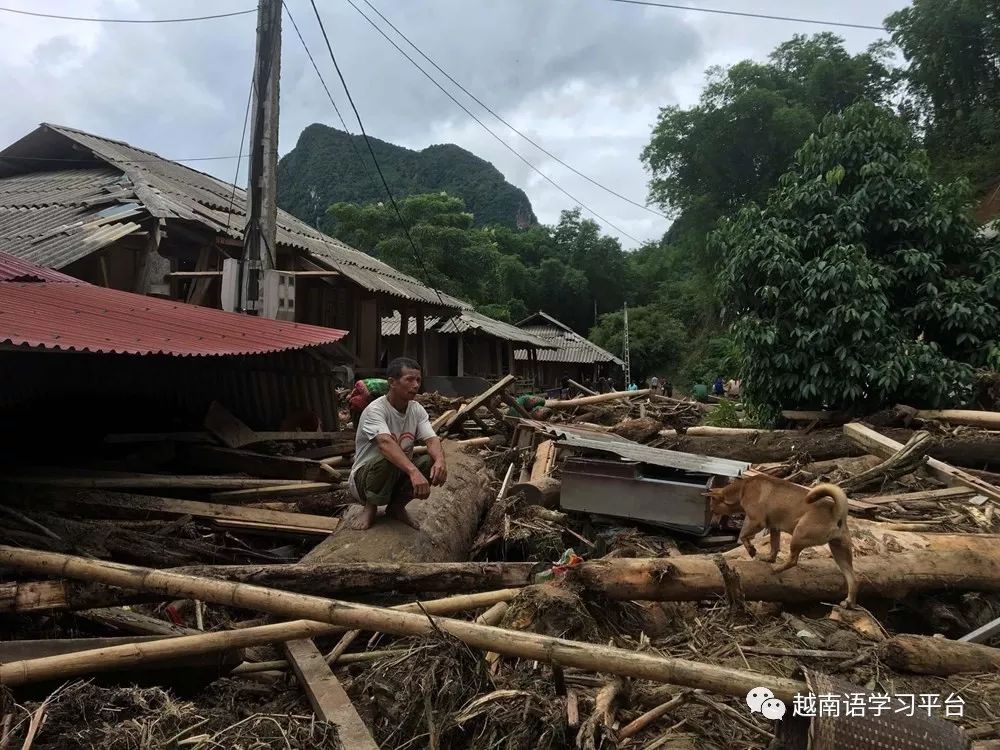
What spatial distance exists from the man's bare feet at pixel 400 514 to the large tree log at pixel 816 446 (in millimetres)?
4564

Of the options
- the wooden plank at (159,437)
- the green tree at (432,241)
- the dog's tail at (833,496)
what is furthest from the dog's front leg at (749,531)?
the green tree at (432,241)

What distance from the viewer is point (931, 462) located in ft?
21.8

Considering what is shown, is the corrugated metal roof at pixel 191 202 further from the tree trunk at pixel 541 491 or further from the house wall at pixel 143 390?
the tree trunk at pixel 541 491

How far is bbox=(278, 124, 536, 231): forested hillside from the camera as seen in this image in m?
51.2

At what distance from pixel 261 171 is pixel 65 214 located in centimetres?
405

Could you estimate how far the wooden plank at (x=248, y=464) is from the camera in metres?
6.33

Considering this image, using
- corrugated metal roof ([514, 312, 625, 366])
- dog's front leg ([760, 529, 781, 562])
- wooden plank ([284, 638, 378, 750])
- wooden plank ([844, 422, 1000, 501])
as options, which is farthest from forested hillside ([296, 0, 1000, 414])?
wooden plank ([284, 638, 378, 750])

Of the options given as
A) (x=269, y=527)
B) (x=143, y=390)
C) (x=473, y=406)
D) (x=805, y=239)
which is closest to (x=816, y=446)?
(x=805, y=239)

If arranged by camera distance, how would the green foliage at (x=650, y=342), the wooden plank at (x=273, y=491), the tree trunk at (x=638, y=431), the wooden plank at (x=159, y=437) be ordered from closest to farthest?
the wooden plank at (x=273, y=491), the wooden plank at (x=159, y=437), the tree trunk at (x=638, y=431), the green foliage at (x=650, y=342)

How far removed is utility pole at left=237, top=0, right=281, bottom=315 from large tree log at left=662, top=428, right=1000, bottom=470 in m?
5.97

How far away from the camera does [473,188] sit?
56344mm

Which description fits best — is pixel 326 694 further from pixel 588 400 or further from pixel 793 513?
pixel 588 400

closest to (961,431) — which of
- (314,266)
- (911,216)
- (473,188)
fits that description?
(911,216)

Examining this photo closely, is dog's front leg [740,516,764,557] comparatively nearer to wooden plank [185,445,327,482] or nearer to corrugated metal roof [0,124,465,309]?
wooden plank [185,445,327,482]
